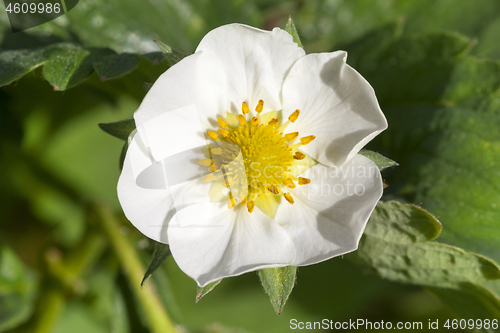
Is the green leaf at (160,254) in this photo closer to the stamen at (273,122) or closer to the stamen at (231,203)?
the stamen at (231,203)

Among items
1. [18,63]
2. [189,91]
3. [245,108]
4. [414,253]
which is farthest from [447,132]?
[18,63]

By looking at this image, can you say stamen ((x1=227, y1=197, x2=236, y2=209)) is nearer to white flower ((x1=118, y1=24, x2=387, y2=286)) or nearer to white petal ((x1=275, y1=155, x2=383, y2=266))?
white flower ((x1=118, y1=24, x2=387, y2=286))

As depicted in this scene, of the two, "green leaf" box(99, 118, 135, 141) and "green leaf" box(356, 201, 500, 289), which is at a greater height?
"green leaf" box(99, 118, 135, 141)

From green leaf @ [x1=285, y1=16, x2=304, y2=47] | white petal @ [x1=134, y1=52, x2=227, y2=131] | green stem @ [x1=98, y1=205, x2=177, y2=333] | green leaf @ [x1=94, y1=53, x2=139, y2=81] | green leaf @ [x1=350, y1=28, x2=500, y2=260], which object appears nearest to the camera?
white petal @ [x1=134, y1=52, x2=227, y2=131]

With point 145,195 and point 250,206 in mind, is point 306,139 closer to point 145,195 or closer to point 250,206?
point 250,206

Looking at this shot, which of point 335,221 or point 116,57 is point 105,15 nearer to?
point 116,57

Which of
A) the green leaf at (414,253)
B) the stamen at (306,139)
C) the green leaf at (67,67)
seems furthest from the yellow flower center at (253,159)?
the green leaf at (67,67)

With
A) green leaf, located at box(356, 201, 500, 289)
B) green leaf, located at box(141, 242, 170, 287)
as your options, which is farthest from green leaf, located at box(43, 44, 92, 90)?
green leaf, located at box(356, 201, 500, 289)

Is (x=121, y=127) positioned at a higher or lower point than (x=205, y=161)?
higher

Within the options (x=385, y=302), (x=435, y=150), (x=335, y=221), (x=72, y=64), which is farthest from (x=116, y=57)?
(x=385, y=302)
